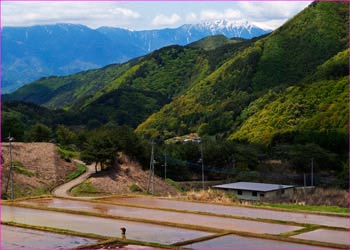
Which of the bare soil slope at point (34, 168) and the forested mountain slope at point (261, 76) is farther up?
the forested mountain slope at point (261, 76)

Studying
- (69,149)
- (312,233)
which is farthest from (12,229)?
(69,149)

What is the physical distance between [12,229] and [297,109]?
3438 inches

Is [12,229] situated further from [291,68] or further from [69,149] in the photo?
[291,68]

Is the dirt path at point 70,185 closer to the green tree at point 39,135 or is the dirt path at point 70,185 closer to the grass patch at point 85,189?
the grass patch at point 85,189

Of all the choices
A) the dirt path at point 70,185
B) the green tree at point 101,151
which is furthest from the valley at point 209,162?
the dirt path at point 70,185

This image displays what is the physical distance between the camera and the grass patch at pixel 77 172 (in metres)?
53.6

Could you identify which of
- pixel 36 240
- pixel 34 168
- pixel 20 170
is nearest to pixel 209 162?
pixel 34 168

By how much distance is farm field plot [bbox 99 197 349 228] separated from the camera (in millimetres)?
22922

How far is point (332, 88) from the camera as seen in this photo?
103062 mm

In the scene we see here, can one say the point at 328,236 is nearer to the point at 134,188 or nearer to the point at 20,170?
the point at 134,188

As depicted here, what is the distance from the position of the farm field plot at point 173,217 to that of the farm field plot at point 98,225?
1489 mm

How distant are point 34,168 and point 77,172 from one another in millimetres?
4608

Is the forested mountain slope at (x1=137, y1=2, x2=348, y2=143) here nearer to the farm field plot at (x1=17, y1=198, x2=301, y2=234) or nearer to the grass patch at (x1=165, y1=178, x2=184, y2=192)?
the grass patch at (x1=165, y1=178, x2=184, y2=192)

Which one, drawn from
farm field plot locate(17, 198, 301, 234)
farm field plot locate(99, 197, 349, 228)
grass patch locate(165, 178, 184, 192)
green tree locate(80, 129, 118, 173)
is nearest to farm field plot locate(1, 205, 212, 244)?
farm field plot locate(17, 198, 301, 234)
